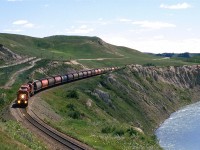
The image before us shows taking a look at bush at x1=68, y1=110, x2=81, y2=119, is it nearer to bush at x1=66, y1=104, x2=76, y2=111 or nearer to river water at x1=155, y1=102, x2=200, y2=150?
bush at x1=66, y1=104, x2=76, y2=111

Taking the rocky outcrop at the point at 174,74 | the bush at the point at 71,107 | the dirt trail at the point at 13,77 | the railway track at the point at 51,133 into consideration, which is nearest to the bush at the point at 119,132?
the railway track at the point at 51,133

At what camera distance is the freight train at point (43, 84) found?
5609 centimetres

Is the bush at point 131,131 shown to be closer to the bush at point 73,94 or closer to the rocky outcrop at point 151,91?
the bush at point 73,94

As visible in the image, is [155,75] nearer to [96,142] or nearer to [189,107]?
[189,107]

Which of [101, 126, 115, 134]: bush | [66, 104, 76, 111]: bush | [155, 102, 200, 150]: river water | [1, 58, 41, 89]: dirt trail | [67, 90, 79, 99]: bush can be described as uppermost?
[1, 58, 41, 89]: dirt trail

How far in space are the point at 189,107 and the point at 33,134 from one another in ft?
293

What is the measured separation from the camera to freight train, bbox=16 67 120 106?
56.1 m

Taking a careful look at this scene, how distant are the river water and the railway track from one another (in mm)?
28054

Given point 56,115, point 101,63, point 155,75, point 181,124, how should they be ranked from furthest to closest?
point 101,63
point 155,75
point 181,124
point 56,115

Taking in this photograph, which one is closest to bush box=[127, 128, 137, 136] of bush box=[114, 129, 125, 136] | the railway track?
bush box=[114, 129, 125, 136]

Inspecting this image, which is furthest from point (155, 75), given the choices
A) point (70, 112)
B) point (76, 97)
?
point (70, 112)

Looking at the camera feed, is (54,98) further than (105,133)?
Yes

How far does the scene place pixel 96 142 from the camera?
1654 inches

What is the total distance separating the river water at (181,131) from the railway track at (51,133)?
28054mm
